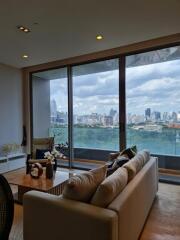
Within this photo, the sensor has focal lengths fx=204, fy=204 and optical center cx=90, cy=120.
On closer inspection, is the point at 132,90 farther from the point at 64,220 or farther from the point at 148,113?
the point at 64,220

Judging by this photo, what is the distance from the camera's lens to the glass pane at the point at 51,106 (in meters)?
5.85

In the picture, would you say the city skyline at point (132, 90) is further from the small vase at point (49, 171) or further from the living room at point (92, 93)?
the small vase at point (49, 171)

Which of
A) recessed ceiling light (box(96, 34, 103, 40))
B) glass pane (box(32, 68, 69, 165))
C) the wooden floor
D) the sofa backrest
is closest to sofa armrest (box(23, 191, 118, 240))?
the sofa backrest

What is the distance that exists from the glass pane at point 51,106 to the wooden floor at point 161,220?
2.95m

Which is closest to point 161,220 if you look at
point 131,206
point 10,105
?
point 131,206

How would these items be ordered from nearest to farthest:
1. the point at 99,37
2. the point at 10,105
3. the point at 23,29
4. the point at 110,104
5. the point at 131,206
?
the point at 131,206 → the point at 23,29 → the point at 99,37 → the point at 110,104 → the point at 10,105

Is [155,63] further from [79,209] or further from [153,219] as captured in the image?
[79,209]

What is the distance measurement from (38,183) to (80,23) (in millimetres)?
→ 2709

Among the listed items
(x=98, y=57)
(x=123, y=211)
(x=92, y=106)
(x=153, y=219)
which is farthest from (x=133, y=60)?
(x=123, y=211)

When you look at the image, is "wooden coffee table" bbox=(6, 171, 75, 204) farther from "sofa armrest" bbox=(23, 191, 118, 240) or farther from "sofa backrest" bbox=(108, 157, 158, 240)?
"sofa backrest" bbox=(108, 157, 158, 240)

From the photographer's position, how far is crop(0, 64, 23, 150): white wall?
5766mm

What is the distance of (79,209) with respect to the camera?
5.45ft

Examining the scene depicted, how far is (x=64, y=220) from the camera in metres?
1.71

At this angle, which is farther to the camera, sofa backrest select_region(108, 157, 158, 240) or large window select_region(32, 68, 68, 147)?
large window select_region(32, 68, 68, 147)
